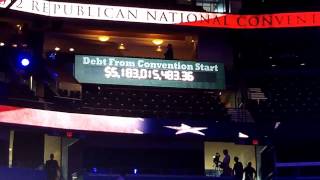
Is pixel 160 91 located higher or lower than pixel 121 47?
lower

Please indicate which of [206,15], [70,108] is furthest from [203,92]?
[70,108]

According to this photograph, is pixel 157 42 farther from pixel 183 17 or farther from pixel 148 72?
pixel 148 72

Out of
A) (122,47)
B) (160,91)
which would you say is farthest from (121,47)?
(160,91)

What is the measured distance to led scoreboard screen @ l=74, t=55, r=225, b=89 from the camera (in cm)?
2752

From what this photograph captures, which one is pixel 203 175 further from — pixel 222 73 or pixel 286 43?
pixel 286 43

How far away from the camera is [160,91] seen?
28.7 meters

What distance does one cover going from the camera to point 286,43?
3125 cm

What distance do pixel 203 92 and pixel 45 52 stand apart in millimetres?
6794

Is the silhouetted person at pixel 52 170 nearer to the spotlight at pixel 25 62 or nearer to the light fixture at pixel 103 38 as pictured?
the spotlight at pixel 25 62

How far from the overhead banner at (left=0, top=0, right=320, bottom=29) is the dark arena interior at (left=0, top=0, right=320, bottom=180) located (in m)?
0.04

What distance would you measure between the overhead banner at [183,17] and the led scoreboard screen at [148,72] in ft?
6.08

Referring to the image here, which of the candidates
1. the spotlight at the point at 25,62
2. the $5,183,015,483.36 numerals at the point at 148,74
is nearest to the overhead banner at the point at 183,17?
the $5,183,015,483.36 numerals at the point at 148,74

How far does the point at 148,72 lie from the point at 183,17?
301cm

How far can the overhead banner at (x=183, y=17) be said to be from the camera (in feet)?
92.8
